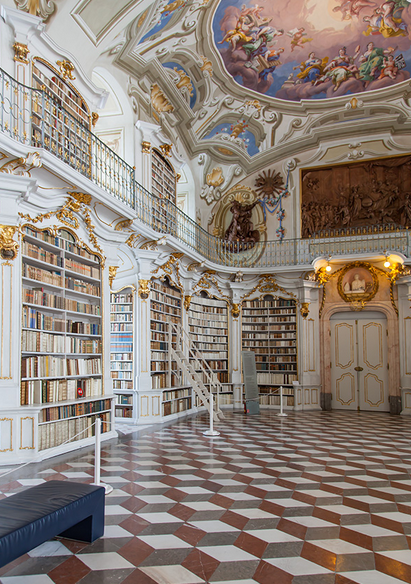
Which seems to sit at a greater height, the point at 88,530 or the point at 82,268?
the point at 82,268

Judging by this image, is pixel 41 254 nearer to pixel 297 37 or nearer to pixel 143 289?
pixel 143 289

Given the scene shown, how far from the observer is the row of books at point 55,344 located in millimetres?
6084

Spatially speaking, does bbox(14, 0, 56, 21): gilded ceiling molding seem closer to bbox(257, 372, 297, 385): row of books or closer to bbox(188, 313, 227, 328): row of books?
bbox(188, 313, 227, 328): row of books

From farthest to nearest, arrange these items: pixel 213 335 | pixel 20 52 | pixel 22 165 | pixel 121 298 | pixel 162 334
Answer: pixel 213 335 < pixel 162 334 < pixel 121 298 < pixel 20 52 < pixel 22 165

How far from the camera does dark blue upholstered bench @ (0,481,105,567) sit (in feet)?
8.40

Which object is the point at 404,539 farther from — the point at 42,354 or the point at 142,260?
the point at 142,260

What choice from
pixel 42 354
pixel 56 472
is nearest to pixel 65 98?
pixel 42 354

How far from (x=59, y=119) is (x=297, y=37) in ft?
21.8

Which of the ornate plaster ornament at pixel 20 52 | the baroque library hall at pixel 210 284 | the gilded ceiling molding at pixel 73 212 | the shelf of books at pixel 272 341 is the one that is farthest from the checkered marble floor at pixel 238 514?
the ornate plaster ornament at pixel 20 52

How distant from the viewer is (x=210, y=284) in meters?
12.9

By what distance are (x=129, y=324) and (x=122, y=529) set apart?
19.8 feet

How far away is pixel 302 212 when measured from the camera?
13680 millimetres

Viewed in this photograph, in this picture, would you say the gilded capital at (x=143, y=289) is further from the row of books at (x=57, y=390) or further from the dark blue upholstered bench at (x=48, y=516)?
the dark blue upholstered bench at (x=48, y=516)

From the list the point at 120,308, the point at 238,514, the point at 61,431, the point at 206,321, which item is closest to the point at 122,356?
the point at 120,308
